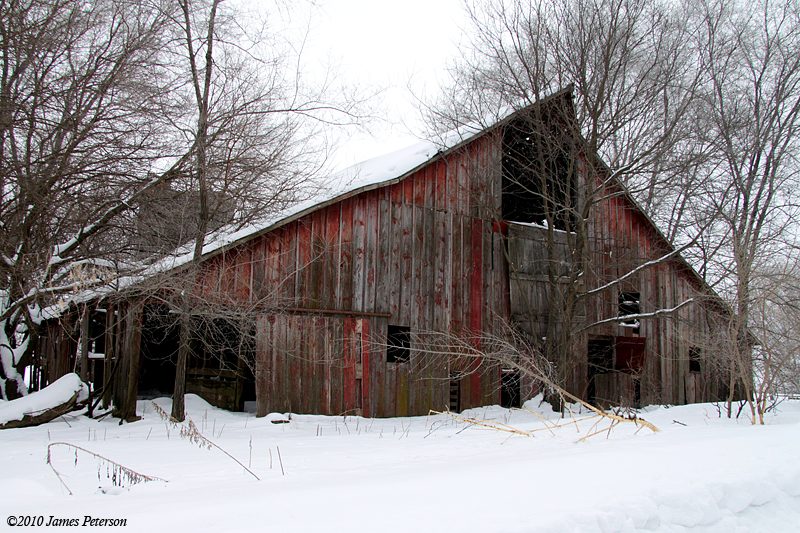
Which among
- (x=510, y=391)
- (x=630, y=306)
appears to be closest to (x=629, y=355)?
(x=630, y=306)

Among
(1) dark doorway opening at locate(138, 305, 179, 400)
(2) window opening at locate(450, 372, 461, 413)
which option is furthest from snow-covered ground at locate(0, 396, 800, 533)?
(1) dark doorway opening at locate(138, 305, 179, 400)

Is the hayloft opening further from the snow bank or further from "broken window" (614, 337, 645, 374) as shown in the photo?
the snow bank

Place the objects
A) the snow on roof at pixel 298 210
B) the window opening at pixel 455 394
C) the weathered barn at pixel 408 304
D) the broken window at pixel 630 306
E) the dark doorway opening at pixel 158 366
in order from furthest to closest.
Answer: the broken window at pixel 630 306 → the dark doorway opening at pixel 158 366 → the window opening at pixel 455 394 → the weathered barn at pixel 408 304 → the snow on roof at pixel 298 210

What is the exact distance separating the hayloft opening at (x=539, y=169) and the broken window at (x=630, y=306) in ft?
7.80

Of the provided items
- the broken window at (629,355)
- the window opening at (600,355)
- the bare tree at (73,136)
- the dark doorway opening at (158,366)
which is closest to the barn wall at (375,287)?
the bare tree at (73,136)

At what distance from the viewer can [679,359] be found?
15.2m

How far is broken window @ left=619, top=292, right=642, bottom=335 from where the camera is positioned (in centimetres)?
1442

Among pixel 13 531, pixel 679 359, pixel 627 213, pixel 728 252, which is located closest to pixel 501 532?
pixel 13 531

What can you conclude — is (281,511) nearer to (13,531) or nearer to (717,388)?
(13,531)

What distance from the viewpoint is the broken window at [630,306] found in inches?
568

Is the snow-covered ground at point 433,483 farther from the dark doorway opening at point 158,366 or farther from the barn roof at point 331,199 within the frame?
the dark doorway opening at point 158,366

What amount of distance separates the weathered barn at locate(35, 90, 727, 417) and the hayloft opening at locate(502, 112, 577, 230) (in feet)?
0.59

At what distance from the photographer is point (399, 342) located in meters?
11.8

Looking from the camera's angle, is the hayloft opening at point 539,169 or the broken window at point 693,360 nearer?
the hayloft opening at point 539,169
